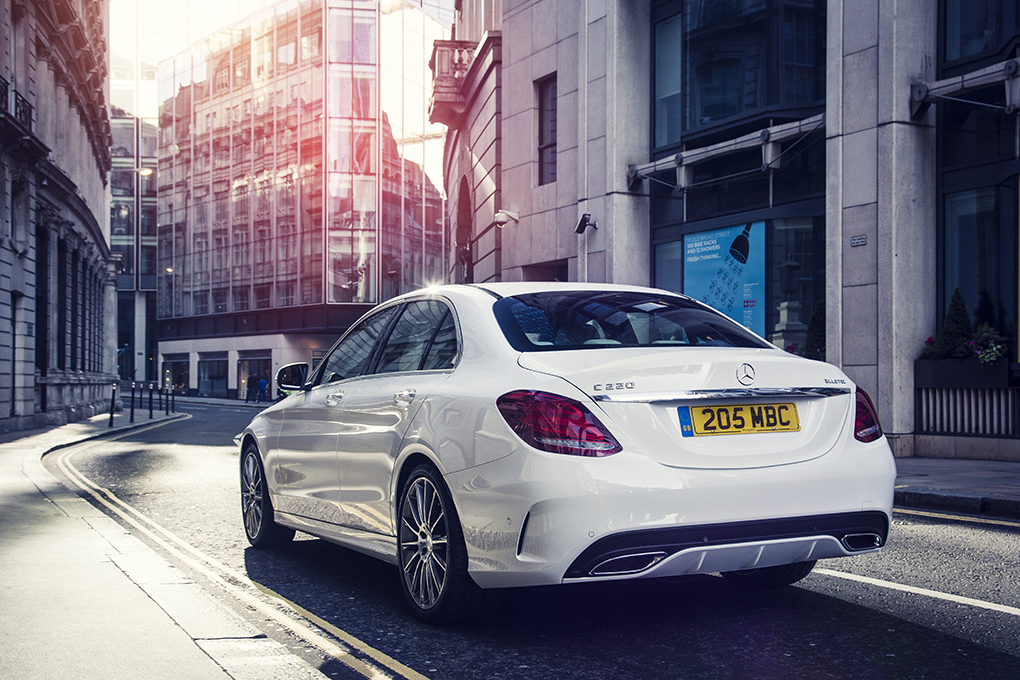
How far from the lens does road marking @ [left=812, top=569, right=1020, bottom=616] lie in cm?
469

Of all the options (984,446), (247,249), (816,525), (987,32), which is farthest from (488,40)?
(247,249)

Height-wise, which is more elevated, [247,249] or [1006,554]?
[247,249]

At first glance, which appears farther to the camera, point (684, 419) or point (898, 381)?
point (898, 381)

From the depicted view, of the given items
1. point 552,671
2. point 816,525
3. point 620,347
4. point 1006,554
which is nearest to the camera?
point 552,671

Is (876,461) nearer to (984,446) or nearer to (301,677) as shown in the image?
(301,677)

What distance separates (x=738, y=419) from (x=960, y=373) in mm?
10687

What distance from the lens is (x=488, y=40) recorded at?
25.4 m

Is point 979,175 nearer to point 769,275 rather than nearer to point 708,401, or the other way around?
point 769,275

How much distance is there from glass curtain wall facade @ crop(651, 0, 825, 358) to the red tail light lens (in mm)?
12368

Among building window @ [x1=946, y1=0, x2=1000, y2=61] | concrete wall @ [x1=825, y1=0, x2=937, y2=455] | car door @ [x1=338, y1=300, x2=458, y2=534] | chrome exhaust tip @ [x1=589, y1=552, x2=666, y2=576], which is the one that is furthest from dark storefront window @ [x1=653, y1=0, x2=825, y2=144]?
chrome exhaust tip @ [x1=589, y1=552, x2=666, y2=576]

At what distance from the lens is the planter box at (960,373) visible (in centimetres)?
1293

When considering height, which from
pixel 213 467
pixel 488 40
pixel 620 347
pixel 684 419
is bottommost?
pixel 213 467

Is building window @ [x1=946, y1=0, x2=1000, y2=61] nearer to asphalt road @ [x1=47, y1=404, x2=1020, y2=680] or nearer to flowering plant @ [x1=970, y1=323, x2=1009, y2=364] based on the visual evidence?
flowering plant @ [x1=970, y1=323, x2=1009, y2=364]

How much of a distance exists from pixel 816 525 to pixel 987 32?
40.0 feet
